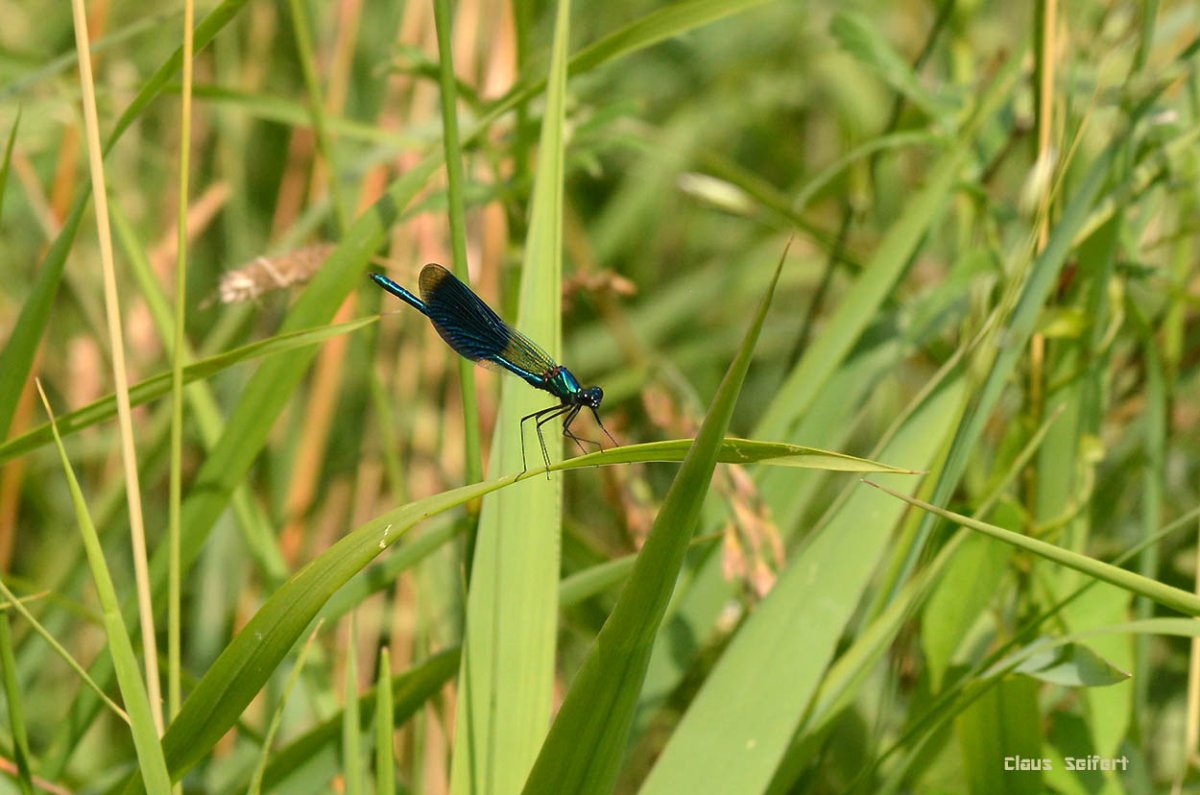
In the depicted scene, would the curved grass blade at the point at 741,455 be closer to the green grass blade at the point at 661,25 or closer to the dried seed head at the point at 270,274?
the dried seed head at the point at 270,274

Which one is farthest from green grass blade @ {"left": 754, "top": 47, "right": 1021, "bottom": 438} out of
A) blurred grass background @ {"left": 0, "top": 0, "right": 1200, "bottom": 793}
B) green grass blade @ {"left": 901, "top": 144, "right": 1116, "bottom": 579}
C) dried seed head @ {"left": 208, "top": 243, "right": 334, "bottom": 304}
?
dried seed head @ {"left": 208, "top": 243, "right": 334, "bottom": 304}

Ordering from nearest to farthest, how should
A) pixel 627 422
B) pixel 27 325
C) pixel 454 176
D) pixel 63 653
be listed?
pixel 63 653 → pixel 454 176 → pixel 27 325 → pixel 627 422

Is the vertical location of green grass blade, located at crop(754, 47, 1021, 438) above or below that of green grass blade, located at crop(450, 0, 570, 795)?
above

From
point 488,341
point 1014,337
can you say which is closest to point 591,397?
point 488,341

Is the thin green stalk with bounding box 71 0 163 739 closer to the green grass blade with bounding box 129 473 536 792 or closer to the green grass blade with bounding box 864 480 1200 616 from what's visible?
the green grass blade with bounding box 129 473 536 792

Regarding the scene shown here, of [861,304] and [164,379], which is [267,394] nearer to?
[164,379]

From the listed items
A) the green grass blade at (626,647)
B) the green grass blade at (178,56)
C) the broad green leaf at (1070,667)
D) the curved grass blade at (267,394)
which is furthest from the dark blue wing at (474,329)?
the broad green leaf at (1070,667)
